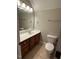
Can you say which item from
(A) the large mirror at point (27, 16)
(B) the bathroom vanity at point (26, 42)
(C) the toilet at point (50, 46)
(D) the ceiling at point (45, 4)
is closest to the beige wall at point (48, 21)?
(D) the ceiling at point (45, 4)

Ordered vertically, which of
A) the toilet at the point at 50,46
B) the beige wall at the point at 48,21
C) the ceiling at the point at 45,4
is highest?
the ceiling at the point at 45,4

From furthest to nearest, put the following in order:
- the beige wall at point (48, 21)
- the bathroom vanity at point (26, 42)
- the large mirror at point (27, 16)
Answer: the beige wall at point (48, 21) < the large mirror at point (27, 16) < the bathroom vanity at point (26, 42)

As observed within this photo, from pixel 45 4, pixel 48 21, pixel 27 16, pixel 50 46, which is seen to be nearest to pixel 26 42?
pixel 50 46

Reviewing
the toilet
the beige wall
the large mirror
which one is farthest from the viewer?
the beige wall

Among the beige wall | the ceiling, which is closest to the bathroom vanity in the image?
the beige wall

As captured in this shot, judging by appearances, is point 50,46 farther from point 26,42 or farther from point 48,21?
point 48,21

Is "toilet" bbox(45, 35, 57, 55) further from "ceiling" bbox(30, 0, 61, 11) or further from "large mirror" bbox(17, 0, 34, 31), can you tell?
"ceiling" bbox(30, 0, 61, 11)

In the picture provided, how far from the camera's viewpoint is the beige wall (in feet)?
10.1

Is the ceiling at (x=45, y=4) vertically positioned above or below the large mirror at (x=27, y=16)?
above

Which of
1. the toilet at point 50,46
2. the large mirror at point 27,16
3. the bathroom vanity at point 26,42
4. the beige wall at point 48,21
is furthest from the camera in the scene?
the beige wall at point 48,21

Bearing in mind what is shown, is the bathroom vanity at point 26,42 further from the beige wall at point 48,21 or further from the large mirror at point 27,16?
the beige wall at point 48,21

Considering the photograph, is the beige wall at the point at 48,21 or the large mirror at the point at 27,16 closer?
the large mirror at the point at 27,16

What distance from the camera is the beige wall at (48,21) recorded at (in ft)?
10.1
